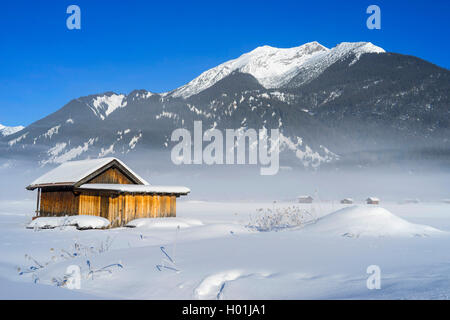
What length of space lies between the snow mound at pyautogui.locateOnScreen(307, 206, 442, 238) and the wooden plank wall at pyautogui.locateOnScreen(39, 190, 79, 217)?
16.8 meters

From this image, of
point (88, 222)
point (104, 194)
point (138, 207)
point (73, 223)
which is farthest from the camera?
point (138, 207)

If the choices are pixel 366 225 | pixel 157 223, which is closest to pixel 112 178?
pixel 157 223

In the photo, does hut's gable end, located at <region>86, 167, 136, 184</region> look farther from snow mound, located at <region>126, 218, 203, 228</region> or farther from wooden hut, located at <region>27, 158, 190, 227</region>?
snow mound, located at <region>126, 218, 203, 228</region>

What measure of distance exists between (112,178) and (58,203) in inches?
157

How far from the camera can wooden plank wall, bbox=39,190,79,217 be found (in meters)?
25.0

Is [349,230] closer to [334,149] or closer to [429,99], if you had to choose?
Answer: [334,149]

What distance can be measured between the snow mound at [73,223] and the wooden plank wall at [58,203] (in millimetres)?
1434

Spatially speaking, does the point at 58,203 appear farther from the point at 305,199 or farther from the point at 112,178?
the point at 305,199

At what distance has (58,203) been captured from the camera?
1028 inches

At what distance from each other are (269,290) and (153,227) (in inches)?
738

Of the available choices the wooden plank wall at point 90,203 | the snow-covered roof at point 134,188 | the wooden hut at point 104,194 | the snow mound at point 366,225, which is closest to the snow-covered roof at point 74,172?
the wooden hut at point 104,194

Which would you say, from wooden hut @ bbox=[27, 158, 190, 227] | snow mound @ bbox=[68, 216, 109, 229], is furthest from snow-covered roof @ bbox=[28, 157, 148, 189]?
snow mound @ bbox=[68, 216, 109, 229]

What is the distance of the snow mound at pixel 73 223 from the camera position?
2300 centimetres
